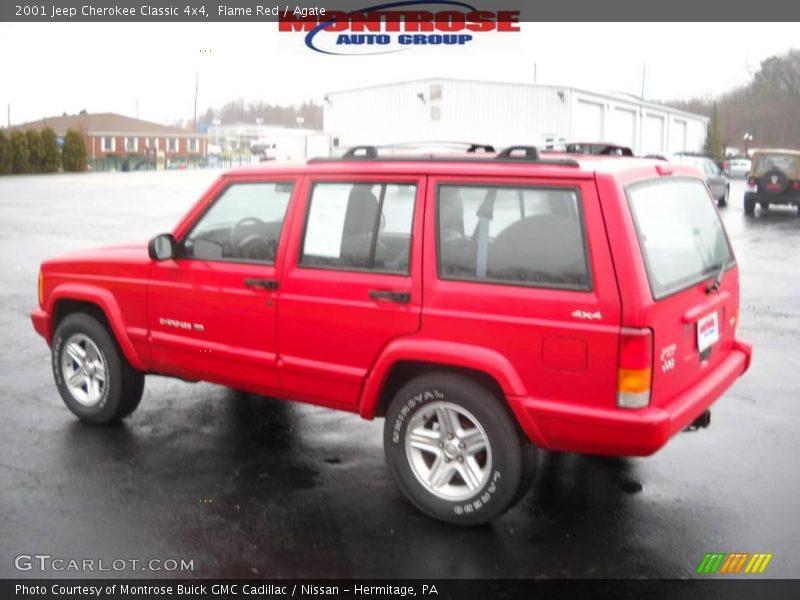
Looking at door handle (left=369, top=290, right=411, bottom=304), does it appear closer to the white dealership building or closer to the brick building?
the white dealership building

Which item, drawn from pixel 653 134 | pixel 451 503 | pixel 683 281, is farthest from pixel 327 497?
pixel 653 134

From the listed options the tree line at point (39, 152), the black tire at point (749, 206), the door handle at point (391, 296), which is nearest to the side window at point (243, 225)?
the door handle at point (391, 296)

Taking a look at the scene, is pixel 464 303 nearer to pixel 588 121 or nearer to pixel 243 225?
pixel 243 225

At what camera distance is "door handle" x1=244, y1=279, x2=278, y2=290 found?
15.5ft

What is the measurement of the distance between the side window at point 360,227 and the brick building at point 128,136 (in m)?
75.8

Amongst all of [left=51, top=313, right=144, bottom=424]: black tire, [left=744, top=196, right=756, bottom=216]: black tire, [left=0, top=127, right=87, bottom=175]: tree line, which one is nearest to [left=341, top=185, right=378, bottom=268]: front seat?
[left=51, top=313, right=144, bottom=424]: black tire

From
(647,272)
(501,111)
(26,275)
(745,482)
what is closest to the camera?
(647,272)

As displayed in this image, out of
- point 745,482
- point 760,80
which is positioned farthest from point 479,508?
point 760,80

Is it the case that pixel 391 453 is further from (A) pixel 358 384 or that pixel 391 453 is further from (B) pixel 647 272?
(B) pixel 647 272

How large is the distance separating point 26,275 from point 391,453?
32.4 ft

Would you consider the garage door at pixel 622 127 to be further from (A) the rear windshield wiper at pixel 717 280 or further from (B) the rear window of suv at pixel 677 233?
(A) the rear windshield wiper at pixel 717 280

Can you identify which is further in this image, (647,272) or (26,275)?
(26,275)

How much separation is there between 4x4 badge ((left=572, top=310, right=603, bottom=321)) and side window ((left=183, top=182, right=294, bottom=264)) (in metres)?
1.81

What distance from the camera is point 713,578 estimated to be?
12.4ft
